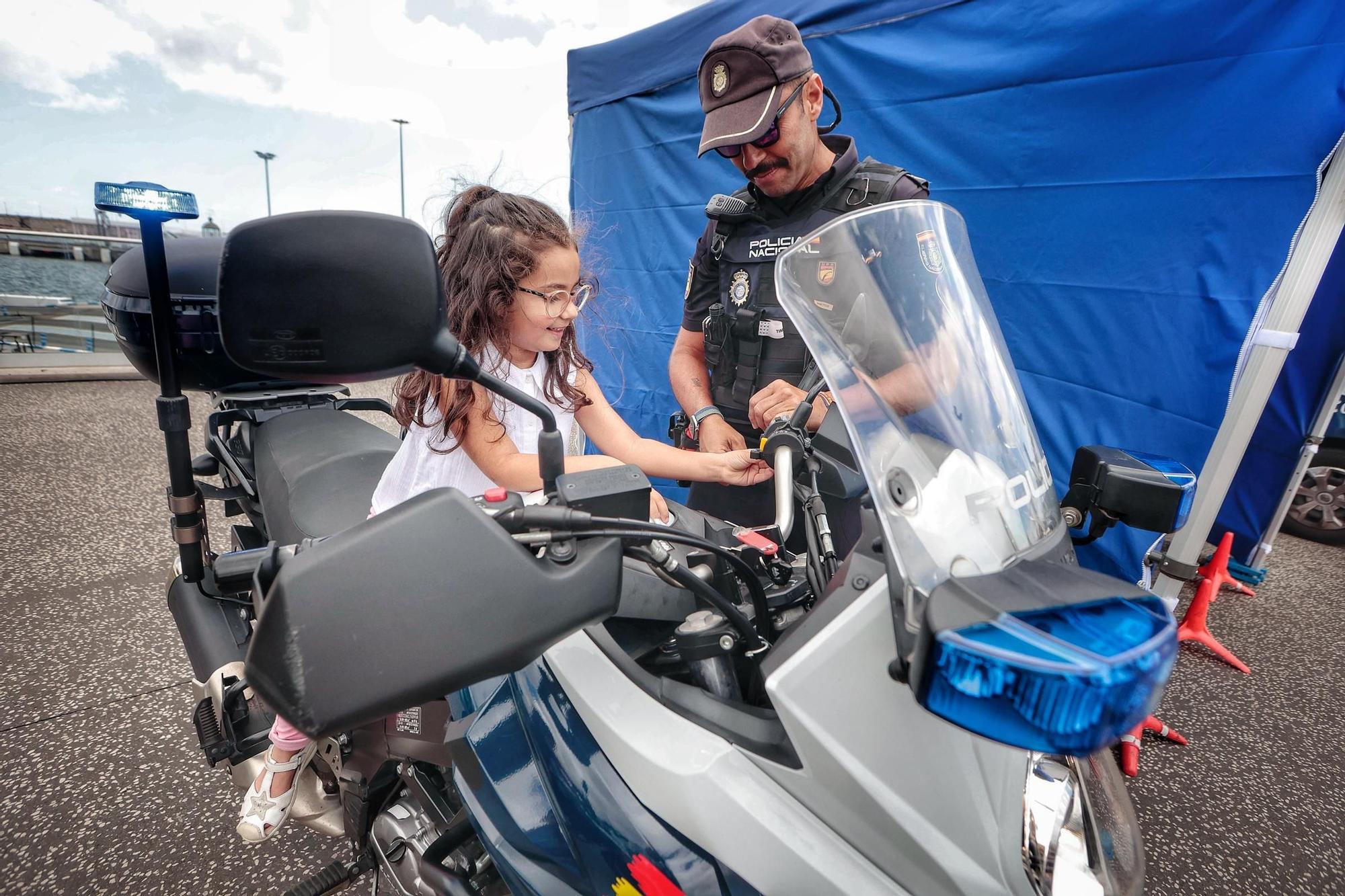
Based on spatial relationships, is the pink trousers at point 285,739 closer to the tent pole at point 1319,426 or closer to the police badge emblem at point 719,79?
the police badge emblem at point 719,79

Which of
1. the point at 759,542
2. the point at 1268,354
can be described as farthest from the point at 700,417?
the point at 1268,354

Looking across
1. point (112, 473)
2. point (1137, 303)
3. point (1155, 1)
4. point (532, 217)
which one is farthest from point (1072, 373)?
point (112, 473)

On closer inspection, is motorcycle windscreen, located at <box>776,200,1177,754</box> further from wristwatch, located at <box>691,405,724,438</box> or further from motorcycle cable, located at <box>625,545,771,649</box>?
wristwatch, located at <box>691,405,724,438</box>

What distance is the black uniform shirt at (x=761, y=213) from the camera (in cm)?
197

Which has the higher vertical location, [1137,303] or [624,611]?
[1137,303]

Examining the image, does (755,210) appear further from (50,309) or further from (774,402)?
(50,309)

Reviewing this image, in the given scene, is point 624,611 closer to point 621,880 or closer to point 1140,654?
point 621,880

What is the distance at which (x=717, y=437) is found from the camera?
1.55 metres

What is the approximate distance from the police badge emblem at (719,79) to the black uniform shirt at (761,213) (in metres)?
0.32

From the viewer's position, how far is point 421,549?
54 cm

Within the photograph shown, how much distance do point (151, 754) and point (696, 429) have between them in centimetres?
184

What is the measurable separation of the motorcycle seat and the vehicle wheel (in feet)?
15.6

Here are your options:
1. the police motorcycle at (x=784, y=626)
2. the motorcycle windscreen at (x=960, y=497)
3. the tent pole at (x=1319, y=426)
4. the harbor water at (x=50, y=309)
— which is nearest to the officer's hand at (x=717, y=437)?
the police motorcycle at (x=784, y=626)

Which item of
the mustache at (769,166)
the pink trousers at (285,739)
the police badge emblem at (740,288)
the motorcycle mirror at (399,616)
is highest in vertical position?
the mustache at (769,166)
